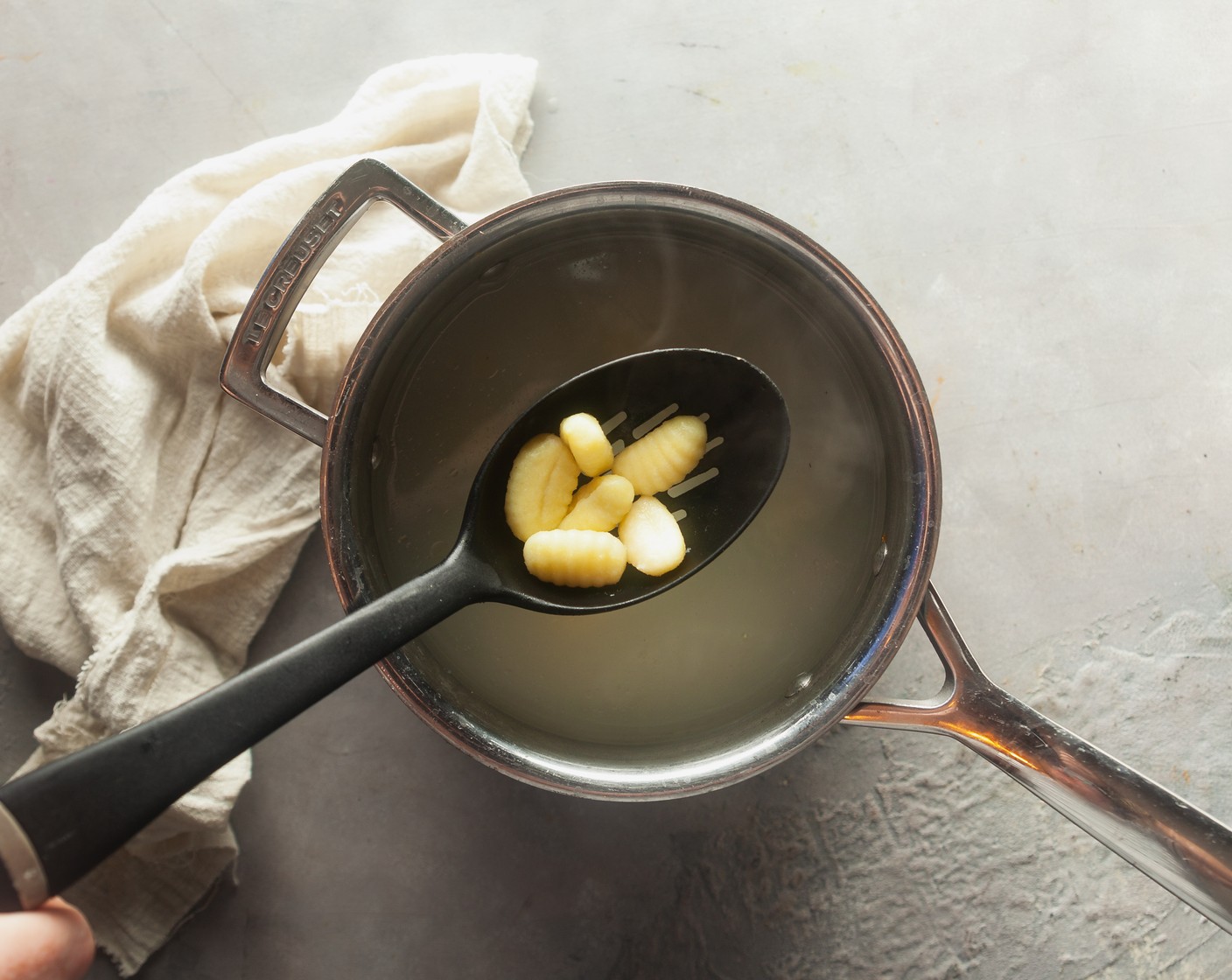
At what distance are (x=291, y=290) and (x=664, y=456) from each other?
11.6 inches

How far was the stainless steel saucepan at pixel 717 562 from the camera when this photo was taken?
62 cm

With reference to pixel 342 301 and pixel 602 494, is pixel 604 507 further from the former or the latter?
pixel 342 301

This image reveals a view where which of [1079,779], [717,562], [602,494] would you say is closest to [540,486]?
[602,494]

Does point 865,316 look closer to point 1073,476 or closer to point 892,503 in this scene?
point 892,503

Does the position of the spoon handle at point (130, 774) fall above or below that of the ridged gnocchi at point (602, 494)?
above

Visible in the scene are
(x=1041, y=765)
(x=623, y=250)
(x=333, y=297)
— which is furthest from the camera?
(x=333, y=297)

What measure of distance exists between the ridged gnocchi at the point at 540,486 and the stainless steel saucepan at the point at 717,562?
8cm

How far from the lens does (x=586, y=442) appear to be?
24.6 inches

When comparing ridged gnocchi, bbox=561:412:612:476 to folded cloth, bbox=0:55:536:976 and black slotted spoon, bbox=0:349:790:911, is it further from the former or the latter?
folded cloth, bbox=0:55:536:976

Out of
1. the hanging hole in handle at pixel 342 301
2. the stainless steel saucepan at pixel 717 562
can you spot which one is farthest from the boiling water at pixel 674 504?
the hanging hole in handle at pixel 342 301

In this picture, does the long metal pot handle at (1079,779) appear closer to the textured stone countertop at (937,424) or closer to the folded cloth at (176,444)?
the textured stone countertop at (937,424)

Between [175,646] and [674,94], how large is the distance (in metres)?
0.74

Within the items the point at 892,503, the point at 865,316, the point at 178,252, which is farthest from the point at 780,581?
the point at 178,252

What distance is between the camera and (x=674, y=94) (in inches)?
35.5
